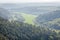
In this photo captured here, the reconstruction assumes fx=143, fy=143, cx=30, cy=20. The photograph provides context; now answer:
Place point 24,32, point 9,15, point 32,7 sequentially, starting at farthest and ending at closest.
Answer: point 32,7 < point 9,15 < point 24,32

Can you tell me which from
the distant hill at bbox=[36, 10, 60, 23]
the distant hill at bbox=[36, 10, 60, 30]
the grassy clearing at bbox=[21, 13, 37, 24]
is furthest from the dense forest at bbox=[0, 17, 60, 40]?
the distant hill at bbox=[36, 10, 60, 23]

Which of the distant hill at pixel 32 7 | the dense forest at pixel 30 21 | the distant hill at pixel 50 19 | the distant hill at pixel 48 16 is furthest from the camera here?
the distant hill at pixel 48 16

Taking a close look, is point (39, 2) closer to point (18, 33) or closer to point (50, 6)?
A: point (50, 6)

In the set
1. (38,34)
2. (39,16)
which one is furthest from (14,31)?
(39,16)

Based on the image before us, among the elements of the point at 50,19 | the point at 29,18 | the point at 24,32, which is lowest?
the point at 24,32

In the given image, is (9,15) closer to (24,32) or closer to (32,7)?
(24,32)

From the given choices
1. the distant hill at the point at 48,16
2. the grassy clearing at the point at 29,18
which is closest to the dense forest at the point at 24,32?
the grassy clearing at the point at 29,18

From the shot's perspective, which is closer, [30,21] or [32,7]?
[32,7]

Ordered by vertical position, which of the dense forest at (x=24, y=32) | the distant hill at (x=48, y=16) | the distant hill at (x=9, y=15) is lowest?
the dense forest at (x=24, y=32)

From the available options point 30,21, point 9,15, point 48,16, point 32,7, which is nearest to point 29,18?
point 30,21

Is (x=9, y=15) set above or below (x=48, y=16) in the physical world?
above

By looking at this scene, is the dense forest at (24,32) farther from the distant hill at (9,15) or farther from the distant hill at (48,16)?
the distant hill at (48,16)
